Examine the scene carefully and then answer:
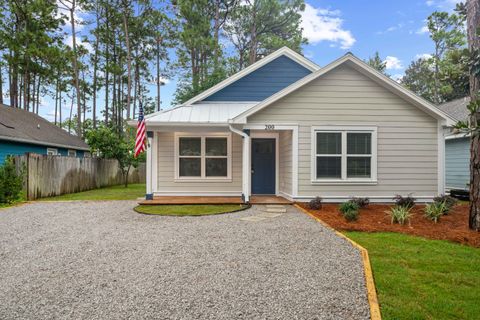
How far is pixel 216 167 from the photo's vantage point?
10.4 m

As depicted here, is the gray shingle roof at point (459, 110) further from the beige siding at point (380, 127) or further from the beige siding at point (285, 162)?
the beige siding at point (285, 162)

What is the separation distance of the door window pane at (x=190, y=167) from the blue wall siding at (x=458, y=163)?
10751 millimetres

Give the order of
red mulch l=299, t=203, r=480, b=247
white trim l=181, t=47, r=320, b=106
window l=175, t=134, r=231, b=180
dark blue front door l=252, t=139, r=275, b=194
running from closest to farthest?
red mulch l=299, t=203, r=480, b=247 → window l=175, t=134, r=231, b=180 → dark blue front door l=252, t=139, r=275, b=194 → white trim l=181, t=47, r=320, b=106

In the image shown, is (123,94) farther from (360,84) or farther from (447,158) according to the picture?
(447,158)

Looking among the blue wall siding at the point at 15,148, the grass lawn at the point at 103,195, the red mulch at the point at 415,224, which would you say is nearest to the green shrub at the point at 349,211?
the red mulch at the point at 415,224

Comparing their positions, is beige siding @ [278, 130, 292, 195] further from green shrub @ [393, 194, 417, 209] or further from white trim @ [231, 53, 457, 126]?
green shrub @ [393, 194, 417, 209]

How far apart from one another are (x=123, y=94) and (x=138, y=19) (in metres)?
7.30

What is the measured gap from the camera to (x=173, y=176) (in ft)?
33.7

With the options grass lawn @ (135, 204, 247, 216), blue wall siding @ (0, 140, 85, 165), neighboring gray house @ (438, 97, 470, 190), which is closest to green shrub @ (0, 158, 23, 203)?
blue wall siding @ (0, 140, 85, 165)

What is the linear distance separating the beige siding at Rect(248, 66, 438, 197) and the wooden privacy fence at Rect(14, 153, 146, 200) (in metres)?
8.59

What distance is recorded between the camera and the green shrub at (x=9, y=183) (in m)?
9.40

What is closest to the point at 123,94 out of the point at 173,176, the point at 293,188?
the point at 173,176

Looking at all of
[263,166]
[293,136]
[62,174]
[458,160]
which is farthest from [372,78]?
[62,174]

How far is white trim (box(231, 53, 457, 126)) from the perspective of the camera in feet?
27.7
